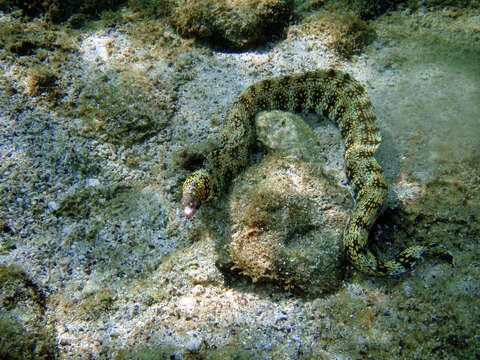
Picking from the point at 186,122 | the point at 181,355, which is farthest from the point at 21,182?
the point at 181,355

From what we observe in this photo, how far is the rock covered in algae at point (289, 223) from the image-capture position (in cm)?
344

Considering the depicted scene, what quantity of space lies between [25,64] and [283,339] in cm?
645

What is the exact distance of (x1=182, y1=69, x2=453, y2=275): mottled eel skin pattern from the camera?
348 centimetres

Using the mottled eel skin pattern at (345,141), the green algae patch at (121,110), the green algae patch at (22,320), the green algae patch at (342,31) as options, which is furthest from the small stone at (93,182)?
the green algae patch at (342,31)

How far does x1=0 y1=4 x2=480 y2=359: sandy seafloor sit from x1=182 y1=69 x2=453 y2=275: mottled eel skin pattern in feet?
0.88

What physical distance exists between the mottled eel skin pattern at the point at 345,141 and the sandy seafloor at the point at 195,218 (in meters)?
0.27

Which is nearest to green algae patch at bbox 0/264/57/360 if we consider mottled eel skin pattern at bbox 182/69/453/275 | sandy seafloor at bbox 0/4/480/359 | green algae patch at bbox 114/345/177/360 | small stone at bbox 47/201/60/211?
sandy seafloor at bbox 0/4/480/359

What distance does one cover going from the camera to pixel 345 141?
4.87 meters

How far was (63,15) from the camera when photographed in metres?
6.00

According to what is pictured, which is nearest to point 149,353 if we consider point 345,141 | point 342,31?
point 345,141

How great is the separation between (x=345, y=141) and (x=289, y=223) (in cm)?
224

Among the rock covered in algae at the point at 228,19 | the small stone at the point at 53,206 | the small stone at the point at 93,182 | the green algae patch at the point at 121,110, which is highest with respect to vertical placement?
the rock covered in algae at the point at 228,19

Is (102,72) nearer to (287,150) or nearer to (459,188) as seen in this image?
(287,150)

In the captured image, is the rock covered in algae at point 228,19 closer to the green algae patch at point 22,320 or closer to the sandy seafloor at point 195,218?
the sandy seafloor at point 195,218
